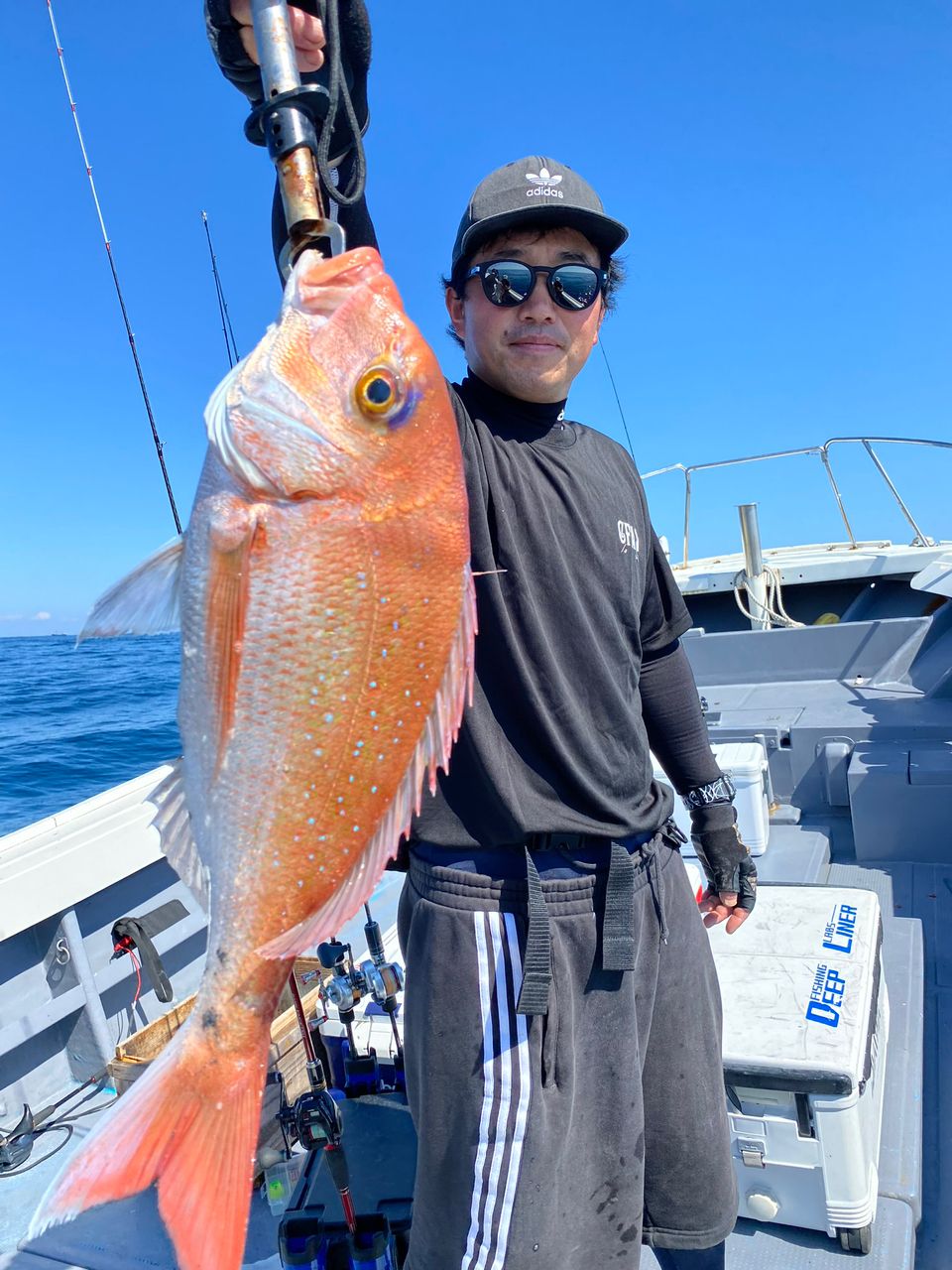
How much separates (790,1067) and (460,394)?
1.96 metres

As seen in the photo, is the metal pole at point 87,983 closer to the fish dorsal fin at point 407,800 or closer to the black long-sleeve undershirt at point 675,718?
the black long-sleeve undershirt at point 675,718

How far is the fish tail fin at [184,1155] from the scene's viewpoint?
113 centimetres

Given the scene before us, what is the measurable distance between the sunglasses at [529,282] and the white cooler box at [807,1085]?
2043 millimetres

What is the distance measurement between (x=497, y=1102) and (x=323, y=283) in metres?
1.47

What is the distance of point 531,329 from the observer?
176 centimetres

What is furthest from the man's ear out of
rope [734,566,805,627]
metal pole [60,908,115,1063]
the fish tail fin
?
rope [734,566,805,627]

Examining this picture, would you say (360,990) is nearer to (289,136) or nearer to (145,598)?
(145,598)

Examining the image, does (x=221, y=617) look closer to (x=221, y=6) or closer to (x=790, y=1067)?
(x=221, y=6)

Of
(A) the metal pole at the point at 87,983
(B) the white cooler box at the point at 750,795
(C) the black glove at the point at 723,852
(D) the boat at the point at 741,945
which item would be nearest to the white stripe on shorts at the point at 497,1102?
(D) the boat at the point at 741,945

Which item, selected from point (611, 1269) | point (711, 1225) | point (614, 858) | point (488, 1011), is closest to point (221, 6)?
point (614, 858)

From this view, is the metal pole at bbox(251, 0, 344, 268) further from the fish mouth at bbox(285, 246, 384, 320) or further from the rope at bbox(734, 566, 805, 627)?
the rope at bbox(734, 566, 805, 627)

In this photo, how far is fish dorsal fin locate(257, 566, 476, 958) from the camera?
1248 millimetres

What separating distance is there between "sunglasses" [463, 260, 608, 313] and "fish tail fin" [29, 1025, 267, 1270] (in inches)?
59.2

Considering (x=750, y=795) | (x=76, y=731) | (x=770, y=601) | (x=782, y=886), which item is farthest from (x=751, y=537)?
(x=76, y=731)
